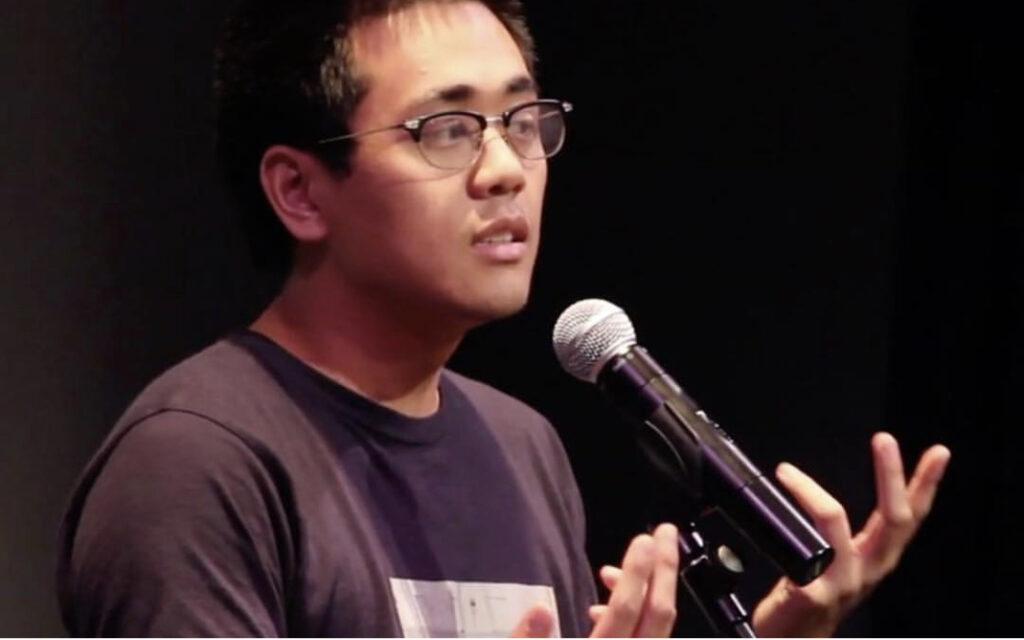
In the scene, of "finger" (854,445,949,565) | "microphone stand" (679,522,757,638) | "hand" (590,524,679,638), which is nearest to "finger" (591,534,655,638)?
"hand" (590,524,679,638)

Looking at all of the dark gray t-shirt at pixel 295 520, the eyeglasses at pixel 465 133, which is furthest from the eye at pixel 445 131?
the dark gray t-shirt at pixel 295 520

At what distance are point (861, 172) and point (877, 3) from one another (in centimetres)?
27

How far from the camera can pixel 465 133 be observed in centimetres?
151

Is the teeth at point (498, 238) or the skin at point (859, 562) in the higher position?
the teeth at point (498, 238)

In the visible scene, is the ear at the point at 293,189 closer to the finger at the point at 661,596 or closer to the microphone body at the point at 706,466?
the microphone body at the point at 706,466

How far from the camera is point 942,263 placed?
99.6 inches

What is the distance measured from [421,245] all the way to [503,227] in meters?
0.08

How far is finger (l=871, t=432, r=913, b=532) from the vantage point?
1.45 m

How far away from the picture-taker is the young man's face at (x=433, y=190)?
1499 millimetres

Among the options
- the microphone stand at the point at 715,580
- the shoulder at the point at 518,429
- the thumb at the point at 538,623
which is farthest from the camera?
the shoulder at the point at 518,429

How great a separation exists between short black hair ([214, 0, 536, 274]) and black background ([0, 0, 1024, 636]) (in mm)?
660

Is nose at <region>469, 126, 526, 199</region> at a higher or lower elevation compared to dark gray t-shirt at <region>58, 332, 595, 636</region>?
higher

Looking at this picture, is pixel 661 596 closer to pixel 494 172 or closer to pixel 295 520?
pixel 295 520

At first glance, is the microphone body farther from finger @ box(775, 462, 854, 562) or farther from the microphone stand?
finger @ box(775, 462, 854, 562)
